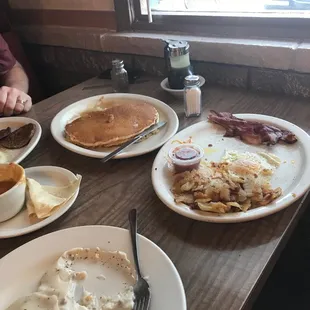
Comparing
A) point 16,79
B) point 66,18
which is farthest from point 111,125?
point 66,18

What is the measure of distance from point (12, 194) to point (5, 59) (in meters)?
1.11

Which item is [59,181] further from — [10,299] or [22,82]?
[22,82]

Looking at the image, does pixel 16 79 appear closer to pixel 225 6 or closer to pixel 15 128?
pixel 15 128

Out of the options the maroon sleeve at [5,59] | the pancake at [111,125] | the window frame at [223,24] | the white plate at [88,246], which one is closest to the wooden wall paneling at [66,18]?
the window frame at [223,24]

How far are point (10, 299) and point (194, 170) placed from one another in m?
0.48

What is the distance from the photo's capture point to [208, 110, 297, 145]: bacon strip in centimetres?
107

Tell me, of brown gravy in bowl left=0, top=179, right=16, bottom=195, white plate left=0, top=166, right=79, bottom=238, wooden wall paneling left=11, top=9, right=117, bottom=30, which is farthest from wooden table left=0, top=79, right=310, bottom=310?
wooden wall paneling left=11, top=9, right=117, bottom=30

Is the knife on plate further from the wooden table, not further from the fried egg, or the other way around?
the fried egg

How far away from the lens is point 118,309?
66cm

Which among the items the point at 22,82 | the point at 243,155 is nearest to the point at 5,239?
the point at 243,155

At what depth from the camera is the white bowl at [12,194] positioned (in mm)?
869

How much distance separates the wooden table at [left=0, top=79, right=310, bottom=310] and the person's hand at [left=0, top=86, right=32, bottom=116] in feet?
0.78

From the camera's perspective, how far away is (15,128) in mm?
1318

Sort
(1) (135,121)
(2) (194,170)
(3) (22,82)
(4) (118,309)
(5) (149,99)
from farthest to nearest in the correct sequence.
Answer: (3) (22,82) < (5) (149,99) < (1) (135,121) < (2) (194,170) < (4) (118,309)
